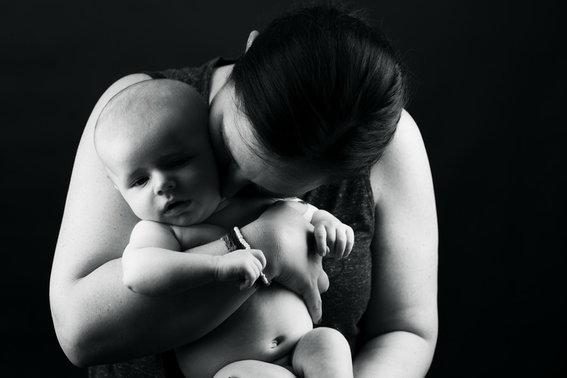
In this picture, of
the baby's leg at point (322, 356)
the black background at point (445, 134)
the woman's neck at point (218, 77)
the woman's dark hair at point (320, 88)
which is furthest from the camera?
the black background at point (445, 134)

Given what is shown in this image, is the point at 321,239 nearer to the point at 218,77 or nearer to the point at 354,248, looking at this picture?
the point at 354,248

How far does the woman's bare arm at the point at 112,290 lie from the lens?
3.99ft

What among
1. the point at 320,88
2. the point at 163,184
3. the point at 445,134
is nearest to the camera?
the point at 320,88

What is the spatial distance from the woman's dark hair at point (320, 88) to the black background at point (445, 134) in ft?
3.44

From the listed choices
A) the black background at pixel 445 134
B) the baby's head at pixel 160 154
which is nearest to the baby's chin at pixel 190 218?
the baby's head at pixel 160 154

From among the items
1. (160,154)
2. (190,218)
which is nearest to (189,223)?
(190,218)

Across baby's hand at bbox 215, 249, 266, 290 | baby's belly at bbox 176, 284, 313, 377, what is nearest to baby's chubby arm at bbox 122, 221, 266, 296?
baby's hand at bbox 215, 249, 266, 290

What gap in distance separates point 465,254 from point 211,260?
1.42 metres

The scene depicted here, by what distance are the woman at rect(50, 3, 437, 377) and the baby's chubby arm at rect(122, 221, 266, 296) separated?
0.25 ft

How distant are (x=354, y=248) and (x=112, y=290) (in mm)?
509

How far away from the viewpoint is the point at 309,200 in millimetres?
1533

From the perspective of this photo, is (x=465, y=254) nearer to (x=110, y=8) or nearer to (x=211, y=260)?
(x=110, y=8)

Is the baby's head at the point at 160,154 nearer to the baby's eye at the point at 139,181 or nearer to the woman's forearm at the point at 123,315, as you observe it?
the baby's eye at the point at 139,181

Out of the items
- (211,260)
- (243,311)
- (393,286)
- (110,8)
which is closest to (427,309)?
(393,286)
